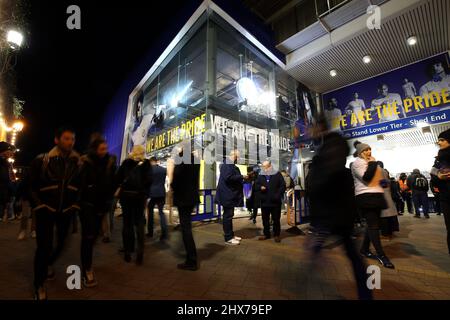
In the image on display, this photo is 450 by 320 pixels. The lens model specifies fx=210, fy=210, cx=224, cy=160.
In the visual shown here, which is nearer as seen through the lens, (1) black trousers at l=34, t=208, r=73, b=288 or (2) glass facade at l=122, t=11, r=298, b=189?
Result: (1) black trousers at l=34, t=208, r=73, b=288

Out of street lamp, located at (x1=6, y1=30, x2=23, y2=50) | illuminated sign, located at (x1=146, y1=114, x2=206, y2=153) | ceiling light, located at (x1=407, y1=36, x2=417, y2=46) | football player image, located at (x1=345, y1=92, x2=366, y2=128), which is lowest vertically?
illuminated sign, located at (x1=146, y1=114, x2=206, y2=153)

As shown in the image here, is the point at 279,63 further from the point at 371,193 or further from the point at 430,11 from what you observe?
the point at 371,193

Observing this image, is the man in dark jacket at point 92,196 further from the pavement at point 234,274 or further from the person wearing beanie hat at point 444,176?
the person wearing beanie hat at point 444,176

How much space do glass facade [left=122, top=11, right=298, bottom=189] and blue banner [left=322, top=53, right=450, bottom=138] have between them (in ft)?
10.8

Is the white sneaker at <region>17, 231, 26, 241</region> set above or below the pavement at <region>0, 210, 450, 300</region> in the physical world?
above

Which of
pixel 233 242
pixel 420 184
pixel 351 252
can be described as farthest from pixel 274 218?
pixel 420 184

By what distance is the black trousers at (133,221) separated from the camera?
3197 mm

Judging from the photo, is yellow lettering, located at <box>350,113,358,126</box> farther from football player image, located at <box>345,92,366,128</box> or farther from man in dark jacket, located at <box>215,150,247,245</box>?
man in dark jacket, located at <box>215,150,247,245</box>

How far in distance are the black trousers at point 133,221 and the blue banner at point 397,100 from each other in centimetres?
977

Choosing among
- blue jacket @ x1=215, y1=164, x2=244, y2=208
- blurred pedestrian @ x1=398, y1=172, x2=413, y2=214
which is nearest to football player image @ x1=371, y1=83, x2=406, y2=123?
blurred pedestrian @ x1=398, y1=172, x2=413, y2=214

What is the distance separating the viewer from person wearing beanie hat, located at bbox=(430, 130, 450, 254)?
10.2 ft

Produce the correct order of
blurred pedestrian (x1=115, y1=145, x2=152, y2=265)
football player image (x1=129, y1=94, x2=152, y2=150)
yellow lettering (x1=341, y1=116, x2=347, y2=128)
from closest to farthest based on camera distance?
blurred pedestrian (x1=115, y1=145, x2=152, y2=265)
yellow lettering (x1=341, y1=116, x2=347, y2=128)
football player image (x1=129, y1=94, x2=152, y2=150)

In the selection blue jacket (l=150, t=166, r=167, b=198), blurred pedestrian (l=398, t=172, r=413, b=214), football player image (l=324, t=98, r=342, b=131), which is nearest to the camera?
blue jacket (l=150, t=166, r=167, b=198)
